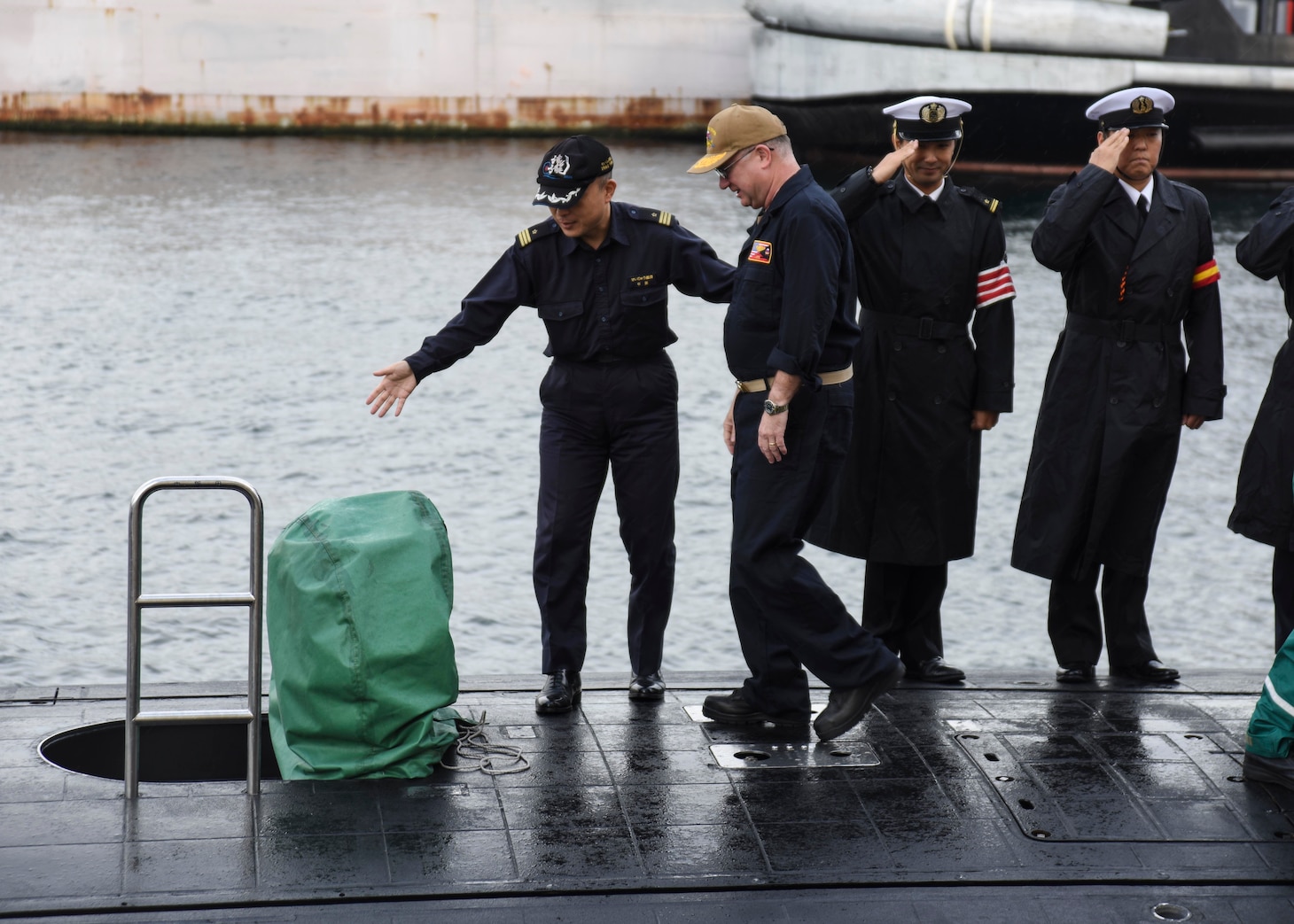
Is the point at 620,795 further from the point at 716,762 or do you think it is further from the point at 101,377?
the point at 101,377

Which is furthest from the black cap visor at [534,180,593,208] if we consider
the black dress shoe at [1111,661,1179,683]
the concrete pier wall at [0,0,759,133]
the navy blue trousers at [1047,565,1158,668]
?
the concrete pier wall at [0,0,759,133]

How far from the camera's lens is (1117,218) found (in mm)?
4922

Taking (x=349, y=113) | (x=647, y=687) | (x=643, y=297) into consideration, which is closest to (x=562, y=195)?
(x=643, y=297)

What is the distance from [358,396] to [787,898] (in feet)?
35.9

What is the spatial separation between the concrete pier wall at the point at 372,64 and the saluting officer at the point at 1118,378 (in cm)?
2544

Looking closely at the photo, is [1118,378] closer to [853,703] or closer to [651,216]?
[853,703]

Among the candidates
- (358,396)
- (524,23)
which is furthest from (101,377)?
(524,23)

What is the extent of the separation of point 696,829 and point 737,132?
1.76 meters

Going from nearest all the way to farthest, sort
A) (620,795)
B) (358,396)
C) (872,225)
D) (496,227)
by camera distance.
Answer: (620,795) → (872,225) → (358,396) → (496,227)

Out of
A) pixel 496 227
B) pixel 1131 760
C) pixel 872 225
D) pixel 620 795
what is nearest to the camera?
pixel 620 795

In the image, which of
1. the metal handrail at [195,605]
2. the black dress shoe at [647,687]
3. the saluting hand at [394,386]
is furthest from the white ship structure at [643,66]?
the metal handrail at [195,605]

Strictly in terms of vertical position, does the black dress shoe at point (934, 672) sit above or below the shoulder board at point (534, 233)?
below

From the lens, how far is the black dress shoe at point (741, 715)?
4.67m

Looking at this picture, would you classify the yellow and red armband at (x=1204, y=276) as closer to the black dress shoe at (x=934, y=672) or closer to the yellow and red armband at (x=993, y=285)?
the yellow and red armband at (x=993, y=285)
